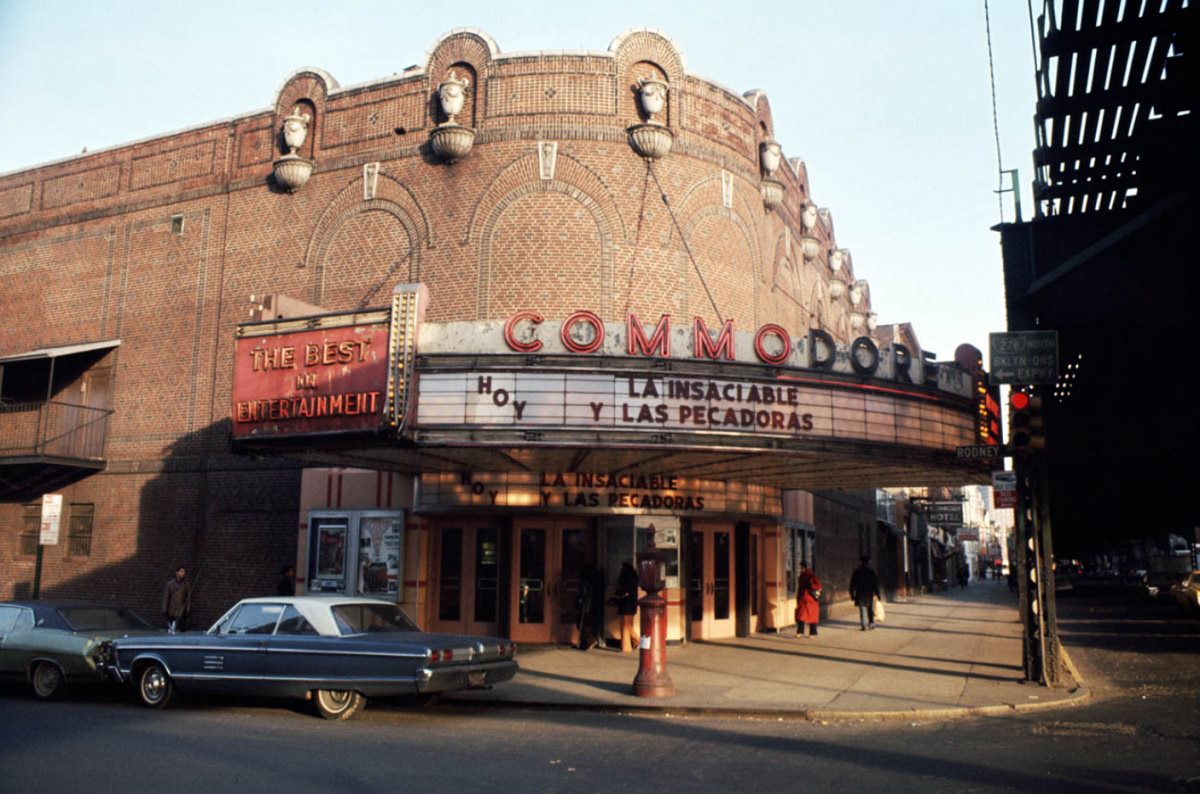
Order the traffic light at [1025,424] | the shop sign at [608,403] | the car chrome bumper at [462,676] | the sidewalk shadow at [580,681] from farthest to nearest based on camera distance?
1. the shop sign at [608,403]
2. the traffic light at [1025,424]
3. the sidewalk shadow at [580,681]
4. the car chrome bumper at [462,676]

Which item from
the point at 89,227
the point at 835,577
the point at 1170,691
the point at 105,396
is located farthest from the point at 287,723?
the point at 835,577

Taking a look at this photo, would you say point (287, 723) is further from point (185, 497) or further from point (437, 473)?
point (185, 497)

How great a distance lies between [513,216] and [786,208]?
32.9ft

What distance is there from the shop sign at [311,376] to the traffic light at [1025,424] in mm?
9988

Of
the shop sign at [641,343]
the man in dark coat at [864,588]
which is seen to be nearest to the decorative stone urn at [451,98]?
the shop sign at [641,343]

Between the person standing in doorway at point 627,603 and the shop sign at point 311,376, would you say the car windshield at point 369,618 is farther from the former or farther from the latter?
the person standing in doorway at point 627,603

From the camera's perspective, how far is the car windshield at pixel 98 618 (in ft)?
47.4

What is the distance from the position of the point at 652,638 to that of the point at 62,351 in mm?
18786

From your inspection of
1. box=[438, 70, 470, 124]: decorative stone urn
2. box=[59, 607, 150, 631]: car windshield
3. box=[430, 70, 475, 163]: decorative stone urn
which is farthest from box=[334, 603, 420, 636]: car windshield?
box=[438, 70, 470, 124]: decorative stone urn

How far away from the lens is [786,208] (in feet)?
93.0

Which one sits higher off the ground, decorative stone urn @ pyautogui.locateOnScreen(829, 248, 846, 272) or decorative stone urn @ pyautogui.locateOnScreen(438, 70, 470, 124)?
decorative stone urn @ pyautogui.locateOnScreen(829, 248, 846, 272)

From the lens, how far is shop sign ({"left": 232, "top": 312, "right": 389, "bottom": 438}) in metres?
16.3

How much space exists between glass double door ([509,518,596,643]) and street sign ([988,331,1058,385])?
9.38 m

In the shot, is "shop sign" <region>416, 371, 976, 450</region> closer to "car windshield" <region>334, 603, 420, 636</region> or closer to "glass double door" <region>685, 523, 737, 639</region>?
"car windshield" <region>334, 603, 420, 636</region>
